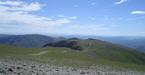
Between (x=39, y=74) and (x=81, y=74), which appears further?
(x=81, y=74)

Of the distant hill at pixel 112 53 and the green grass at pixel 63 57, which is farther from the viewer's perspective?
the distant hill at pixel 112 53

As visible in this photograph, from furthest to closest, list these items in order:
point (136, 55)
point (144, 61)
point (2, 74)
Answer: point (136, 55) < point (144, 61) < point (2, 74)

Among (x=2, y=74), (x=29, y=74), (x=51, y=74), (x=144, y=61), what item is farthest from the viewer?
(x=144, y=61)

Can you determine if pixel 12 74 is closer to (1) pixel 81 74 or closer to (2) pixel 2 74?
(2) pixel 2 74

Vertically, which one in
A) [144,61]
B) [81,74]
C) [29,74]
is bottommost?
[144,61]

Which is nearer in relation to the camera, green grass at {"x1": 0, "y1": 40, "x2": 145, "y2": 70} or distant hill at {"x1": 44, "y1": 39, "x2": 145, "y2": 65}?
green grass at {"x1": 0, "y1": 40, "x2": 145, "y2": 70}

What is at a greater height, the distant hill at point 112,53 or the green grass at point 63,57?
the green grass at point 63,57

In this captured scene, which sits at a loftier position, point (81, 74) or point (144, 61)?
point (81, 74)

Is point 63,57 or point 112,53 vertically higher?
point 63,57

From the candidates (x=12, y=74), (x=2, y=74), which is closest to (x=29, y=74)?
(x=12, y=74)

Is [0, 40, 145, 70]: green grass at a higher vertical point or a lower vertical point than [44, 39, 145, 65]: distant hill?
higher

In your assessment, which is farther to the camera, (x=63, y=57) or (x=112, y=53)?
(x=112, y=53)

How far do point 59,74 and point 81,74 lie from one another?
365 centimetres

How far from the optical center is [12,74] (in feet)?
43.5
